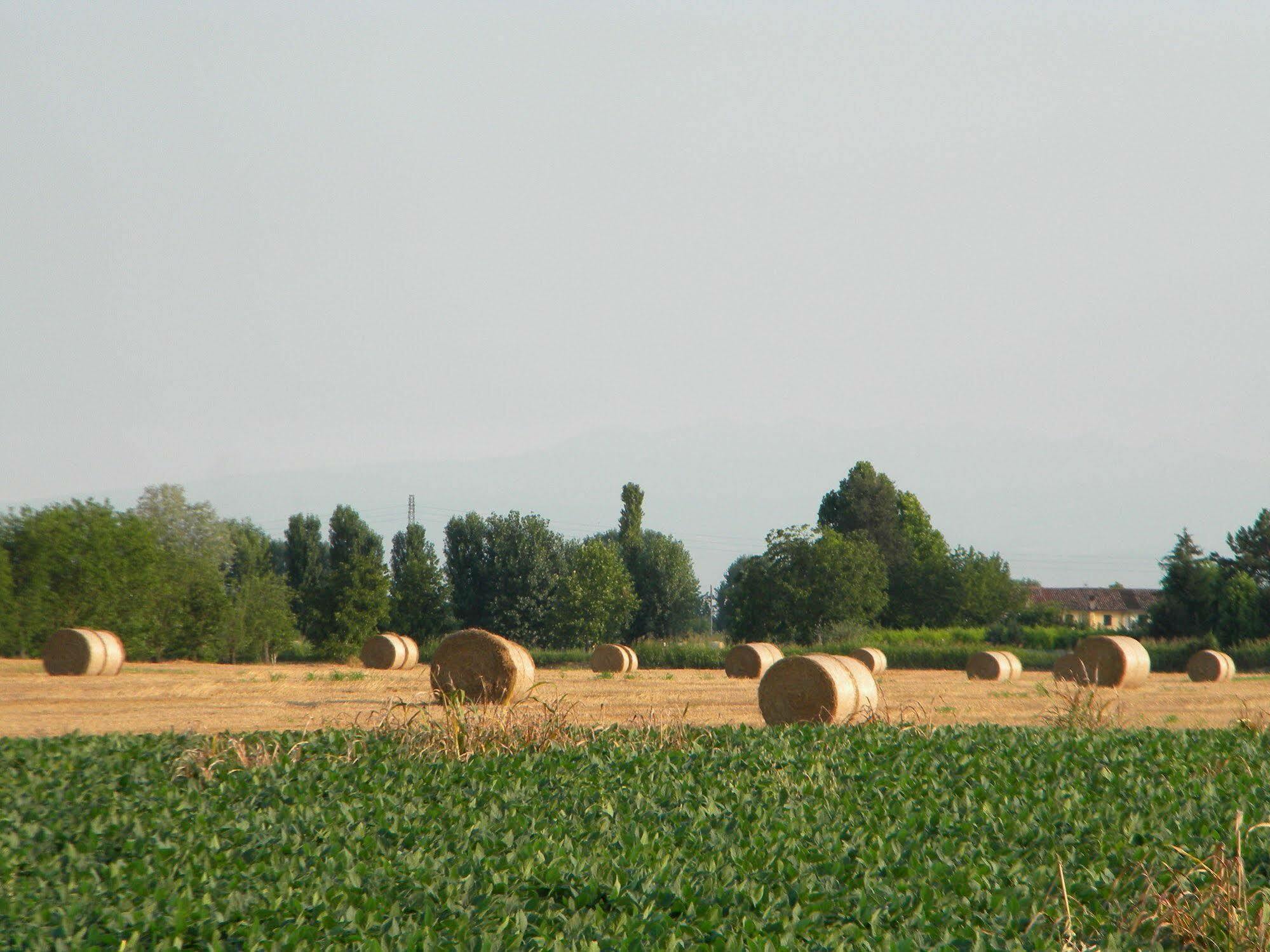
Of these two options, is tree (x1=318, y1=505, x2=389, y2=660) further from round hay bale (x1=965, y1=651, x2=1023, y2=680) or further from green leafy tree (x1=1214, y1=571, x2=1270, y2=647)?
green leafy tree (x1=1214, y1=571, x2=1270, y2=647)

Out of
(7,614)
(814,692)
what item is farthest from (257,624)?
(814,692)

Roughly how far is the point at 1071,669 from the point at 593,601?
1130 inches

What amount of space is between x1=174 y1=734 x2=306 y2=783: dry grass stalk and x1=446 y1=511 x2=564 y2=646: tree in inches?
1925

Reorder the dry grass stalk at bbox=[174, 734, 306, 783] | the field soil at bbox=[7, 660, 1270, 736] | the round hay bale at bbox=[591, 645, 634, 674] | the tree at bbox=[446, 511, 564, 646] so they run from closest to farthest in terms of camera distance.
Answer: the dry grass stalk at bbox=[174, 734, 306, 783] → the field soil at bbox=[7, 660, 1270, 736] → the round hay bale at bbox=[591, 645, 634, 674] → the tree at bbox=[446, 511, 564, 646]

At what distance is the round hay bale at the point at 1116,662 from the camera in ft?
84.1

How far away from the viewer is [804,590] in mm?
54094

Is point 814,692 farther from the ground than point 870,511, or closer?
closer

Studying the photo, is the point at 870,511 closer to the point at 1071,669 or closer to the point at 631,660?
the point at 631,660

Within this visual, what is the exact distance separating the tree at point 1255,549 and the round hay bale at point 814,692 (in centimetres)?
3903

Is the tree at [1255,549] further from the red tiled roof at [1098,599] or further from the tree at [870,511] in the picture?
the red tiled roof at [1098,599]

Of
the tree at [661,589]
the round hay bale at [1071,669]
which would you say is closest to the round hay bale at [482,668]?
the round hay bale at [1071,669]

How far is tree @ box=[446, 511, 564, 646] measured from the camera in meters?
58.9

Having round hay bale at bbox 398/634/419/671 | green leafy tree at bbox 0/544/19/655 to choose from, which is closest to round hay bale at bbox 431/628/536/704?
round hay bale at bbox 398/634/419/671

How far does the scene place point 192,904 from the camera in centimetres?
472
